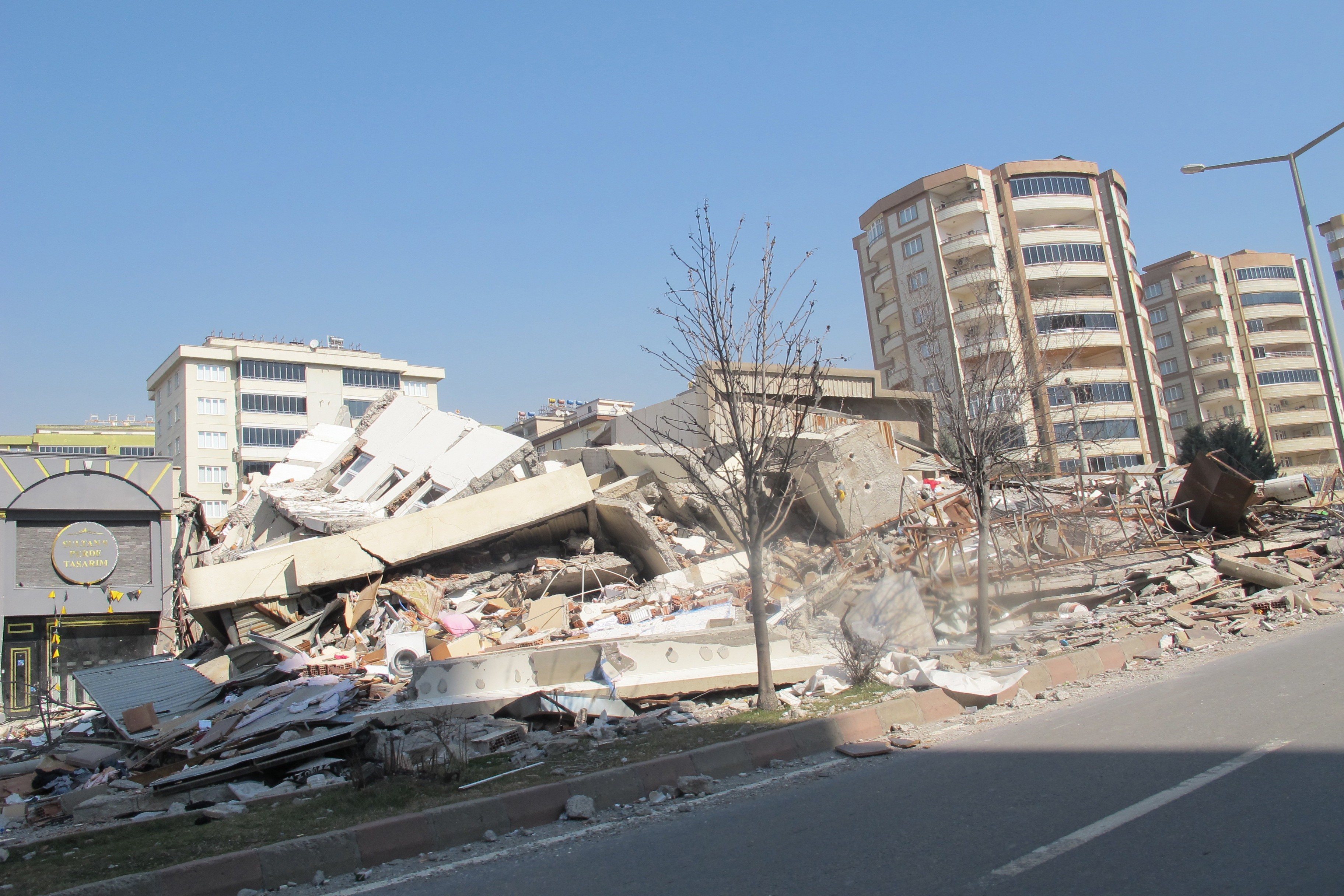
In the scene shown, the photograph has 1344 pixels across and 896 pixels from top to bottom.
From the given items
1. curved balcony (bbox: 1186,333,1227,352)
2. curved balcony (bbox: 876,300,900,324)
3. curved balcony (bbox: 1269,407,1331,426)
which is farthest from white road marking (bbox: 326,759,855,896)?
curved balcony (bbox: 1186,333,1227,352)

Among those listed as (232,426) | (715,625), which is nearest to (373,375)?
(232,426)

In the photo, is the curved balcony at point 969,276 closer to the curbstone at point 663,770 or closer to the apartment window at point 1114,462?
the apartment window at point 1114,462

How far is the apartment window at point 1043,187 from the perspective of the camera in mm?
51844

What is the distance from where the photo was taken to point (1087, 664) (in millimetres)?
9562

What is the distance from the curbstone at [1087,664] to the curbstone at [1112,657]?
0.12 feet

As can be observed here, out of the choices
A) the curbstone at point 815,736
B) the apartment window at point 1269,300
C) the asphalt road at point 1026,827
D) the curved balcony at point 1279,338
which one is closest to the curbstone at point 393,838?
the asphalt road at point 1026,827

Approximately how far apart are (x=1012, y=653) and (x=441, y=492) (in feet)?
44.8

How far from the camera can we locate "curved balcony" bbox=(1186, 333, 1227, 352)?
6538 centimetres

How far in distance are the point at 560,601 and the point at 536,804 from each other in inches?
364

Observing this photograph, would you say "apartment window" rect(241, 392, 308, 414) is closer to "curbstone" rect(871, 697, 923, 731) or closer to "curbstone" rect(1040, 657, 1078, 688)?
"curbstone" rect(1040, 657, 1078, 688)

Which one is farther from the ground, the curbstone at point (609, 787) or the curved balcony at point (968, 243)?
the curved balcony at point (968, 243)

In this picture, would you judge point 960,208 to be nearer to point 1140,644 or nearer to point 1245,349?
point 1245,349

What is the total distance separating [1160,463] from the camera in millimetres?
51000

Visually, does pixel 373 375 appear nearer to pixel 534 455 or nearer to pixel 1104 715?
pixel 534 455
